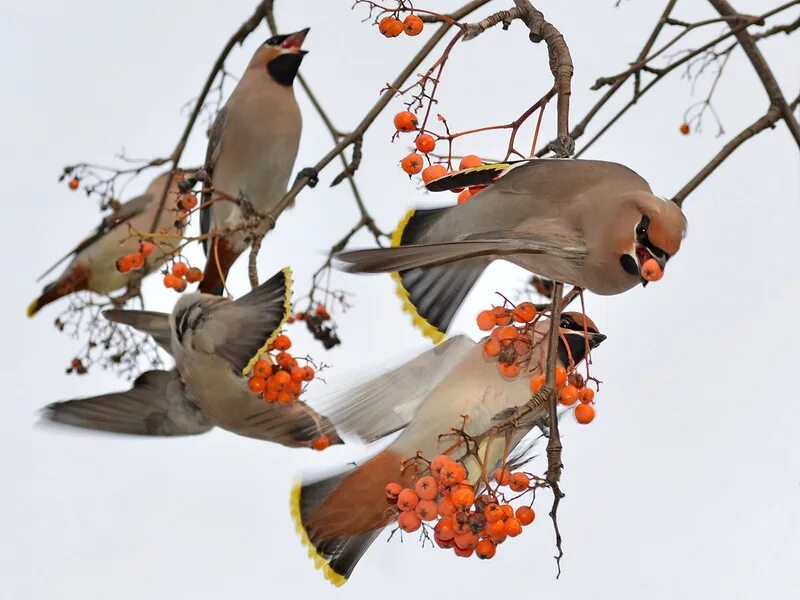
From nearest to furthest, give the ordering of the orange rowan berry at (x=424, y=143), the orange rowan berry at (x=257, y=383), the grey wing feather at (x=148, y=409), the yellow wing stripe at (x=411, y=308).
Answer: the orange rowan berry at (x=424, y=143) < the yellow wing stripe at (x=411, y=308) < the orange rowan berry at (x=257, y=383) < the grey wing feather at (x=148, y=409)

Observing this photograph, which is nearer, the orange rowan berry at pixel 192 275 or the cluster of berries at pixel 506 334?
the cluster of berries at pixel 506 334

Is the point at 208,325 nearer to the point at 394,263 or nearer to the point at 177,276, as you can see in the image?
the point at 177,276

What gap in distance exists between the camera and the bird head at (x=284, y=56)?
3410 millimetres

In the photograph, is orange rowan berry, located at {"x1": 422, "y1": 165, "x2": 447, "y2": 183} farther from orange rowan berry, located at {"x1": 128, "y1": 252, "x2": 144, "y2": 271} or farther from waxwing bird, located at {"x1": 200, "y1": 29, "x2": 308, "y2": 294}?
waxwing bird, located at {"x1": 200, "y1": 29, "x2": 308, "y2": 294}

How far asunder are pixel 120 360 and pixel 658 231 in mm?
A: 1513

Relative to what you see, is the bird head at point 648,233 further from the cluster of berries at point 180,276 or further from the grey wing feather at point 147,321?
the grey wing feather at point 147,321

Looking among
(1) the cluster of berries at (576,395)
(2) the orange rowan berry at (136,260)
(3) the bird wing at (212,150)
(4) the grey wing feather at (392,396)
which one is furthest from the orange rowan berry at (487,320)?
(3) the bird wing at (212,150)

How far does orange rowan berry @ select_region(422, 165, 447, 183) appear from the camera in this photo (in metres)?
1.82

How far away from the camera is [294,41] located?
3416 millimetres

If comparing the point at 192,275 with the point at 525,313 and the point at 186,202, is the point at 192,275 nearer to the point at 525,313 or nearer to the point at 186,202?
the point at 186,202

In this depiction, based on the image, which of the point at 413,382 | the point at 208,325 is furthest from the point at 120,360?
the point at 413,382

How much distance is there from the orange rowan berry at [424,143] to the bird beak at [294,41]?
1.71 m

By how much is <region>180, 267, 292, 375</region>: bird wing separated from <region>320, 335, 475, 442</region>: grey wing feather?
0.67 feet

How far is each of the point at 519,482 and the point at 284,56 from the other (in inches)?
82.6
